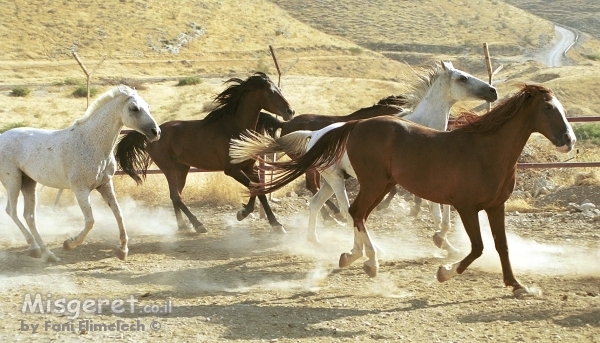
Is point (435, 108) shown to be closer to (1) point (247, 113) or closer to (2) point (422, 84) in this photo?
(2) point (422, 84)

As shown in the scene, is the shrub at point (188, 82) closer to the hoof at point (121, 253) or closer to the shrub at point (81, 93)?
the shrub at point (81, 93)

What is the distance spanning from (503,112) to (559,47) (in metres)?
63.7

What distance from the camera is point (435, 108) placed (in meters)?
7.82

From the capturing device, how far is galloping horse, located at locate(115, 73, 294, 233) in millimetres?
9188

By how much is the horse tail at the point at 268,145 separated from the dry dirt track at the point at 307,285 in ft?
3.91

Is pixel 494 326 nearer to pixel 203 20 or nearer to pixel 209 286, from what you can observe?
pixel 209 286

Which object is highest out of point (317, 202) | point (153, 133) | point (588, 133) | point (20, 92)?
point (153, 133)

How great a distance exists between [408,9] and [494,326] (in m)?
69.2

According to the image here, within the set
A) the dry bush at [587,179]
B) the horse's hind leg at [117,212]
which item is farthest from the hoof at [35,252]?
the dry bush at [587,179]

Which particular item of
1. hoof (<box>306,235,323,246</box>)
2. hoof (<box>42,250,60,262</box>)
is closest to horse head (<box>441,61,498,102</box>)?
hoof (<box>306,235,323,246</box>)

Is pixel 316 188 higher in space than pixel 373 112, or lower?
lower

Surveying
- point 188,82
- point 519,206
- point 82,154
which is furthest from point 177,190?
point 188,82

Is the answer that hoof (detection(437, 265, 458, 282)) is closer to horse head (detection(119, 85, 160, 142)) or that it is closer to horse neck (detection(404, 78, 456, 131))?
horse neck (detection(404, 78, 456, 131))

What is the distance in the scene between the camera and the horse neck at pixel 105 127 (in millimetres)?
7480
